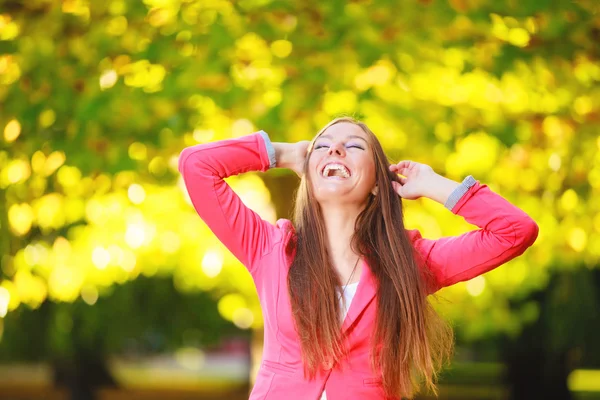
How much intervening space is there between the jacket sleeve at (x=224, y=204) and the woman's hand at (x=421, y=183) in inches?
19.7

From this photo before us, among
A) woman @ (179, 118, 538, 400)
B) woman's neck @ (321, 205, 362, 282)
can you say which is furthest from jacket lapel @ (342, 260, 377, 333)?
woman's neck @ (321, 205, 362, 282)

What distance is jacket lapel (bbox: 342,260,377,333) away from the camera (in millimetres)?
3139

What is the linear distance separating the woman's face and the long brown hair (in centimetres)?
5

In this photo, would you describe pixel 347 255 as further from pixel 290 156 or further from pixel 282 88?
pixel 282 88

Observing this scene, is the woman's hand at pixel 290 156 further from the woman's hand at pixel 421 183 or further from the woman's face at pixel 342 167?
the woman's hand at pixel 421 183

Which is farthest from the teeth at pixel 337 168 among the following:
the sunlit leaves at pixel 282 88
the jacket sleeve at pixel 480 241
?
the sunlit leaves at pixel 282 88

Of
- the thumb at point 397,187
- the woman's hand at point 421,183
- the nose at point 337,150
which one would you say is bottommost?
the thumb at point 397,187

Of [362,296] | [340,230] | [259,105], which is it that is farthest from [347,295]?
[259,105]

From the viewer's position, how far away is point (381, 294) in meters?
3.18

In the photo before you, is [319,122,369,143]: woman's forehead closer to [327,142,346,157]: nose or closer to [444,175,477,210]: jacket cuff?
[327,142,346,157]: nose

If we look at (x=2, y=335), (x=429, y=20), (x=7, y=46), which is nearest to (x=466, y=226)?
(x=429, y=20)

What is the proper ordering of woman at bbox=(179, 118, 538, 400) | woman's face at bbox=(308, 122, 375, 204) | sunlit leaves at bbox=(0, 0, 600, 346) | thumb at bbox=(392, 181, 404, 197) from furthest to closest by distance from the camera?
1. sunlit leaves at bbox=(0, 0, 600, 346)
2. thumb at bbox=(392, 181, 404, 197)
3. woman's face at bbox=(308, 122, 375, 204)
4. woman at bbox=(179, 118, 538, 400)

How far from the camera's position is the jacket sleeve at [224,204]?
10.9ft

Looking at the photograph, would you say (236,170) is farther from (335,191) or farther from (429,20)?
(429,20)
